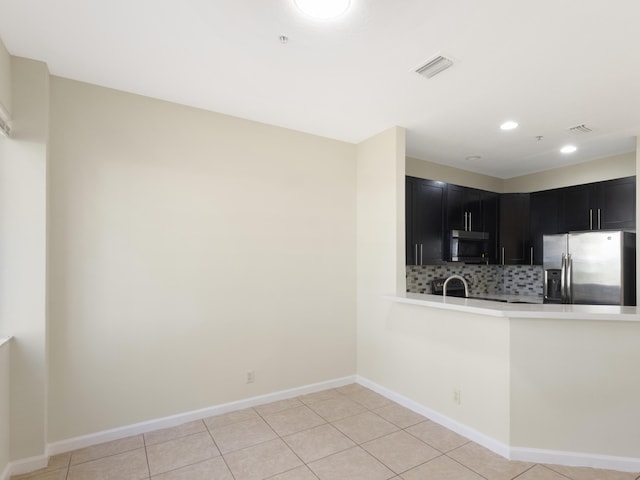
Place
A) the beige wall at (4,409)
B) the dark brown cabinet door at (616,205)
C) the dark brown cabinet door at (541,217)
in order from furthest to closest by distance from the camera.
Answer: the dark brown cabinet door at (541,217) < the dark brown cabinet door at (616,205) < the beige wall at (4,409)

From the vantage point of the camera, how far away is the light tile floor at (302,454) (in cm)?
224

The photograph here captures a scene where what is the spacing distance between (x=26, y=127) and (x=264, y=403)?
9.86 ft

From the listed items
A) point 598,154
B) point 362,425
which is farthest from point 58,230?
point 598,154

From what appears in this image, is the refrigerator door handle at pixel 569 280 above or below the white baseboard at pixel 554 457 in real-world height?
above

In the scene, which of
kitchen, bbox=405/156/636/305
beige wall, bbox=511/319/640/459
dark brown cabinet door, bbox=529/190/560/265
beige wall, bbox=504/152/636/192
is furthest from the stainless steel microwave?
beige wall, bbox=511/319/640/459

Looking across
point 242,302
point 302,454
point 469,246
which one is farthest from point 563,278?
point 242,302

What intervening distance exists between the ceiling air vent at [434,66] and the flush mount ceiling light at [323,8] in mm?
786

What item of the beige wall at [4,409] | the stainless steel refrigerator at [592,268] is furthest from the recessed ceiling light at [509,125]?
the beige wall at [4,409]

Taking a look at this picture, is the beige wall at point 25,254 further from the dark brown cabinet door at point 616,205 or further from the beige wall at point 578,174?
the beige wall at point 578,174

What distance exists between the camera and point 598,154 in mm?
4254

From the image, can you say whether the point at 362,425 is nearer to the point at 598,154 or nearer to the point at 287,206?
the point at 287,206

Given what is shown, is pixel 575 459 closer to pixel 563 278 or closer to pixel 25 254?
pixel 563 278

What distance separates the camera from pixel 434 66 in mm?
2320

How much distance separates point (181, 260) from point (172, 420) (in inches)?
54.4
